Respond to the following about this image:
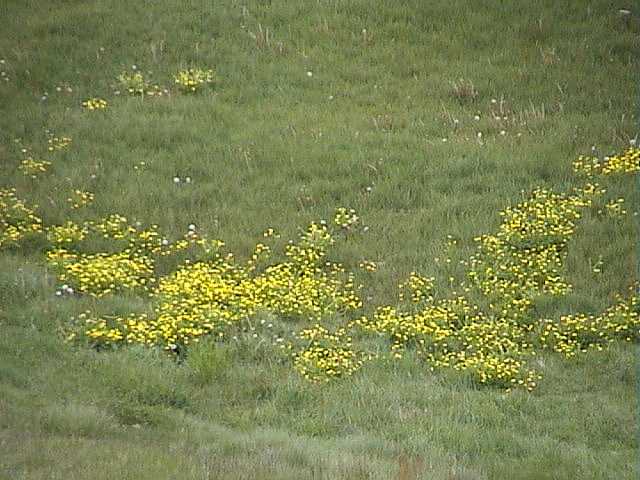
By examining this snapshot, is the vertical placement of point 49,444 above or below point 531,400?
above

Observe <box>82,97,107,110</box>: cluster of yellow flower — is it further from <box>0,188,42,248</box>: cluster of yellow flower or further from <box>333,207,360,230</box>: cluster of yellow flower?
<box>333,207,360,230</box>: cluster of yellow flower

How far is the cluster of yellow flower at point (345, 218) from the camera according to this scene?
11195 millimetres

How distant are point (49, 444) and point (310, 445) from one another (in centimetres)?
162

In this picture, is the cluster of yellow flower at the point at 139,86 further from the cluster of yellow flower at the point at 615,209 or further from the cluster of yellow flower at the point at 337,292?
the cluster of yellow flower at the point at 615,209

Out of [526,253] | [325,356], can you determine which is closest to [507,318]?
[526,253]

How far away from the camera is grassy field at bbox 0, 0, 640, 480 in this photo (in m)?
7.17

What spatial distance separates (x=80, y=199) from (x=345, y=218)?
8.85ft

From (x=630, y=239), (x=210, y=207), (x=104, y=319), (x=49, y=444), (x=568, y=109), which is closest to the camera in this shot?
(x=49, y=444)

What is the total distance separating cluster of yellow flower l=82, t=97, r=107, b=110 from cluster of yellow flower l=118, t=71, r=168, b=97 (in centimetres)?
42

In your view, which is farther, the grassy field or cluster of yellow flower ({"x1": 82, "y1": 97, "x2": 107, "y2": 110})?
cluster of yellow flower ({"x1": 82, "y1": 97, "x2": 107, "y2": 110})

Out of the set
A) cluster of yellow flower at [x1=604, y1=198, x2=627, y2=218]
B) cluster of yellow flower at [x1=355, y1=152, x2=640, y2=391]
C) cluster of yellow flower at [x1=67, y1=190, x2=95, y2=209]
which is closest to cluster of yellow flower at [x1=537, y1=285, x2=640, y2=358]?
cluster of yellow flower at [x1=355, y1=152, x2=640, y2=391]

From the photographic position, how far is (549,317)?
9.56 m

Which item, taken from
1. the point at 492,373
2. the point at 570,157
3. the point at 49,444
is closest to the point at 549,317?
the point at 492,373

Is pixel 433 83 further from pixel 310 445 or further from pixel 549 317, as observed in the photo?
pixel 310 445
